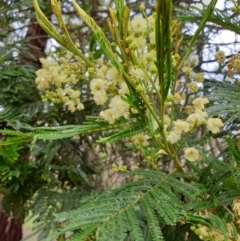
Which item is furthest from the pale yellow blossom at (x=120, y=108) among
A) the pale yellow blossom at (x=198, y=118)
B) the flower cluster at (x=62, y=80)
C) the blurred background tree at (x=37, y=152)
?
the flower cluster at (x=62, y=80)

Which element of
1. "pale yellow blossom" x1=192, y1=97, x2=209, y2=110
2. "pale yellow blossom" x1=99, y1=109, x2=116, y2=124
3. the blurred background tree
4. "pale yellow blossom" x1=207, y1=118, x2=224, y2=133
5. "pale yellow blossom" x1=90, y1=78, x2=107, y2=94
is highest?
the blurred background tree

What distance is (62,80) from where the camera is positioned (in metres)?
1.41

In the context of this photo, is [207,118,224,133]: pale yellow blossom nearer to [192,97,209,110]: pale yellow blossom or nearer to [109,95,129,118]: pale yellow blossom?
[192,97,209,110]: pale yellow blossom

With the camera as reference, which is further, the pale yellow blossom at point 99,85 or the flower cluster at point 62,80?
the flower cluster at point 62,80

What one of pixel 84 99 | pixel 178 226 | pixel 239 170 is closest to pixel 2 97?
pixel 84 99

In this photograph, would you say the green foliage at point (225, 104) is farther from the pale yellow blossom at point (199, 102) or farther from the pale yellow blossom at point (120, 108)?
the pale yellow blossom at point (120, 108)

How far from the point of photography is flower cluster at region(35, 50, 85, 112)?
4.53 ft

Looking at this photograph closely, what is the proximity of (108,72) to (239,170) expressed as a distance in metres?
0.31

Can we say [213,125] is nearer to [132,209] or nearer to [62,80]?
[132,209]

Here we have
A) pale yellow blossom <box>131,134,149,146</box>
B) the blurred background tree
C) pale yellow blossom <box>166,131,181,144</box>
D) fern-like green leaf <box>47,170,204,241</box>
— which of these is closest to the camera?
fern-like green leaf <box>47,170,204,241</box>

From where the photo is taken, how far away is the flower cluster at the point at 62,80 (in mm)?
1380

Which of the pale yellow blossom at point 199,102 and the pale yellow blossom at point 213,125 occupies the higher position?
the pale yellow blossom at point 199,102

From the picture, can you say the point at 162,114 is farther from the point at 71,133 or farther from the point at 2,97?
the point at 2,97

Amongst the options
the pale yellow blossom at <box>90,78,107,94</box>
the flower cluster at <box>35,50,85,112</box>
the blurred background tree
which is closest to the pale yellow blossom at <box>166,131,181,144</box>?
the pale yellow blossom at <box>90,78,107,94</box>
